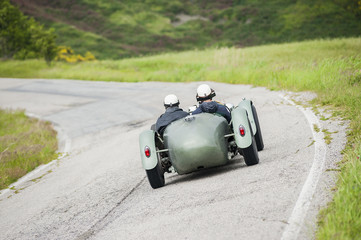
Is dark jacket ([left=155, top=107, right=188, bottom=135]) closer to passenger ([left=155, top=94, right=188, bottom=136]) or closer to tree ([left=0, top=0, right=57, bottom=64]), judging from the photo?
passenger ([left=155, top=94, right=188, bottom=136])

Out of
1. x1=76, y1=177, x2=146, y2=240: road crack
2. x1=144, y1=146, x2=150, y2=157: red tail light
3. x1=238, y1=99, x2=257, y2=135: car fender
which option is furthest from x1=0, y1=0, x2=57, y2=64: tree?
x1=76, y1=177, x2=146, y2=240: road crack

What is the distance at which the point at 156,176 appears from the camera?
7355 millimetres

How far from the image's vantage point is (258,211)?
16.8 ft

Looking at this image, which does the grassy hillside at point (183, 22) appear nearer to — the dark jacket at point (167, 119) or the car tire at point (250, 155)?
the dark jacket at point (167, 119)

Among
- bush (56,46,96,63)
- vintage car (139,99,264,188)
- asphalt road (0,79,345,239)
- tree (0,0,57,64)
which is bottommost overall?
asphalt road (0,79,345,239)

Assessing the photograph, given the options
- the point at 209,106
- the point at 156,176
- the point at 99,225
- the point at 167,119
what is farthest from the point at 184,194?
the point at 209,106

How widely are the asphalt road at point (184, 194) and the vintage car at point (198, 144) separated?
0.27 metres

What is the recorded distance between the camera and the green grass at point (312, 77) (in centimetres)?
445

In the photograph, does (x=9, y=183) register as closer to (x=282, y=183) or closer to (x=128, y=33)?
(x=282, y=183)

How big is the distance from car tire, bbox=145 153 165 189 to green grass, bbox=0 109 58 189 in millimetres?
4622

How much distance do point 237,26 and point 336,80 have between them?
7849cm

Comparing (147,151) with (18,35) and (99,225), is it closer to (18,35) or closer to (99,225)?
(99,225)

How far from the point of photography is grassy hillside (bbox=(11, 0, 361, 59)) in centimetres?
7956

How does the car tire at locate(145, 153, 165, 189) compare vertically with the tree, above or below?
below
